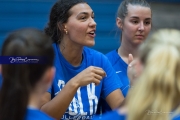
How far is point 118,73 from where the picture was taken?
2.92 meters

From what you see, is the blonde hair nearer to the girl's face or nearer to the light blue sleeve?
the light blue sleeve

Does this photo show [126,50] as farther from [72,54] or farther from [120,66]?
[72,54]

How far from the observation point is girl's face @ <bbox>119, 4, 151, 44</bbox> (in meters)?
3.09

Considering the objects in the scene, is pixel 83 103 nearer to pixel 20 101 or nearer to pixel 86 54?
pixel 86 54

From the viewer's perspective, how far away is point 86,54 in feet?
9.12

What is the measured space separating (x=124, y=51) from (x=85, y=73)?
83 cm

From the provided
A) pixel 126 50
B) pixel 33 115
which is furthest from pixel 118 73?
pixel 33 115

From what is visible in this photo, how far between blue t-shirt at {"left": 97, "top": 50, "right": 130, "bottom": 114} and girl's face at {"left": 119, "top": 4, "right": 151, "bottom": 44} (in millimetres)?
177

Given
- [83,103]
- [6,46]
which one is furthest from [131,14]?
[6,46]

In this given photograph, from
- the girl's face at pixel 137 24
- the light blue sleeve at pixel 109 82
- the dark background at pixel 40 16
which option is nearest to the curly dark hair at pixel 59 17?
the light blue sleeve at pixel 109 82

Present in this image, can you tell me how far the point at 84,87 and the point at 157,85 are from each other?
3.98ft

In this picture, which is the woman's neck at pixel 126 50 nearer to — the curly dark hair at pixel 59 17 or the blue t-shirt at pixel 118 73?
the blue t-shirt at pixel 118 73

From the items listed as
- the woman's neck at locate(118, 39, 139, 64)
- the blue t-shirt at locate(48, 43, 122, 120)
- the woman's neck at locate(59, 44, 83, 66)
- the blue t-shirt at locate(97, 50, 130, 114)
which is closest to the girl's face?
the woman's neck at locate(118, 39, 139, 64)

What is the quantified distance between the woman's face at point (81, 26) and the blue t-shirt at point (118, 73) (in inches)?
12.8
